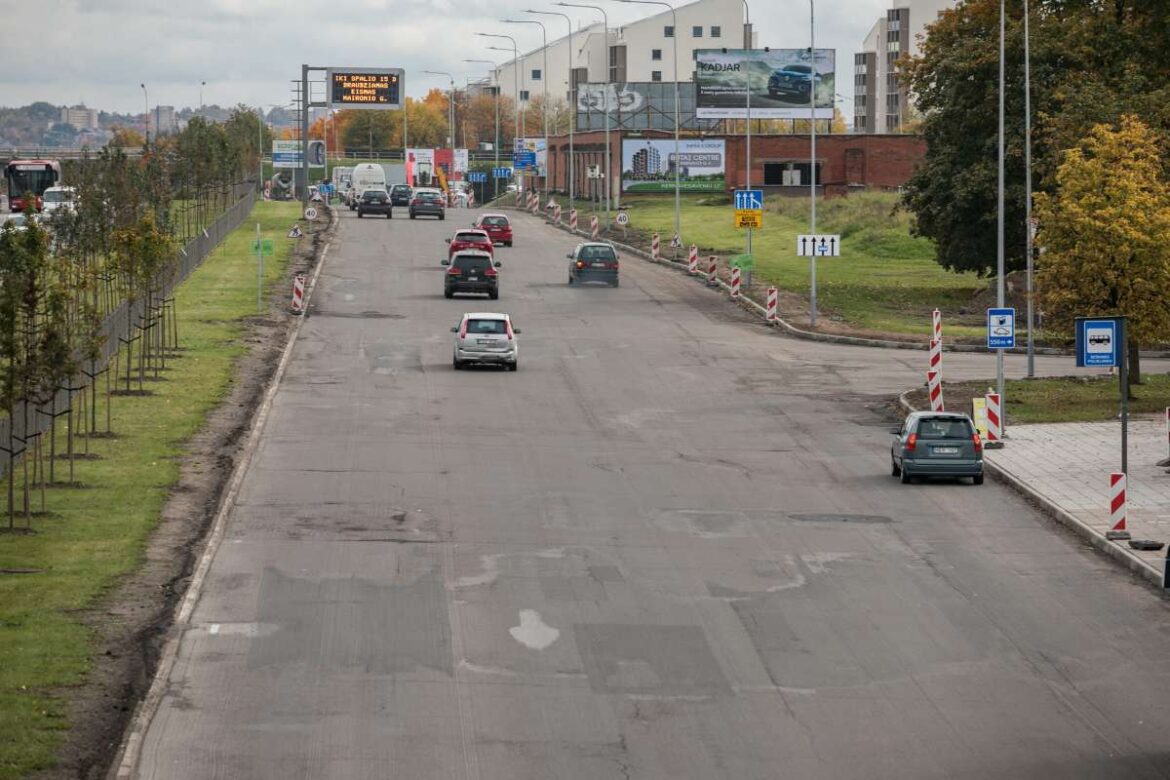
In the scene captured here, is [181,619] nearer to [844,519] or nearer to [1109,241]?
[844,519]

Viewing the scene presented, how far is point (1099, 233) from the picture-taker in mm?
41188

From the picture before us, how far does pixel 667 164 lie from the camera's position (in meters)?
116

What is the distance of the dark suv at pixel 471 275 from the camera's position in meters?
61.7

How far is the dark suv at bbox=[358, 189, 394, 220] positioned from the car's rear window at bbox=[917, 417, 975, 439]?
6761 centimetres

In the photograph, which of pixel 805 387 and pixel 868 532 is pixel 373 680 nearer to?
pixel 868 532

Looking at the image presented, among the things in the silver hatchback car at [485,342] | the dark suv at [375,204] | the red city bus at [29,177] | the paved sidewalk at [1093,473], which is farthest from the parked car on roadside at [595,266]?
the red city bus at [29,177]

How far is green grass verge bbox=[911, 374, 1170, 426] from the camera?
41.3 metres

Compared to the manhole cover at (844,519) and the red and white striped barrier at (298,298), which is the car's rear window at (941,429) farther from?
the red and white striped barrier at (298,298)

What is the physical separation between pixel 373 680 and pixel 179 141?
235 feet

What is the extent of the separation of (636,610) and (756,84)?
107 m

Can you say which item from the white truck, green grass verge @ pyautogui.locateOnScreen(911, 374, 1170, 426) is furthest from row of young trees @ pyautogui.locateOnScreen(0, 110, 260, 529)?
the white truck

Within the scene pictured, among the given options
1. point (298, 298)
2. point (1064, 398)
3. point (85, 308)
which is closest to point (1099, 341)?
point (1064, 398)

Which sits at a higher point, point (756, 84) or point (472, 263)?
point (756, 84)

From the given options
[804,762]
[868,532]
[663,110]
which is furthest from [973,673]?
[663,110]
